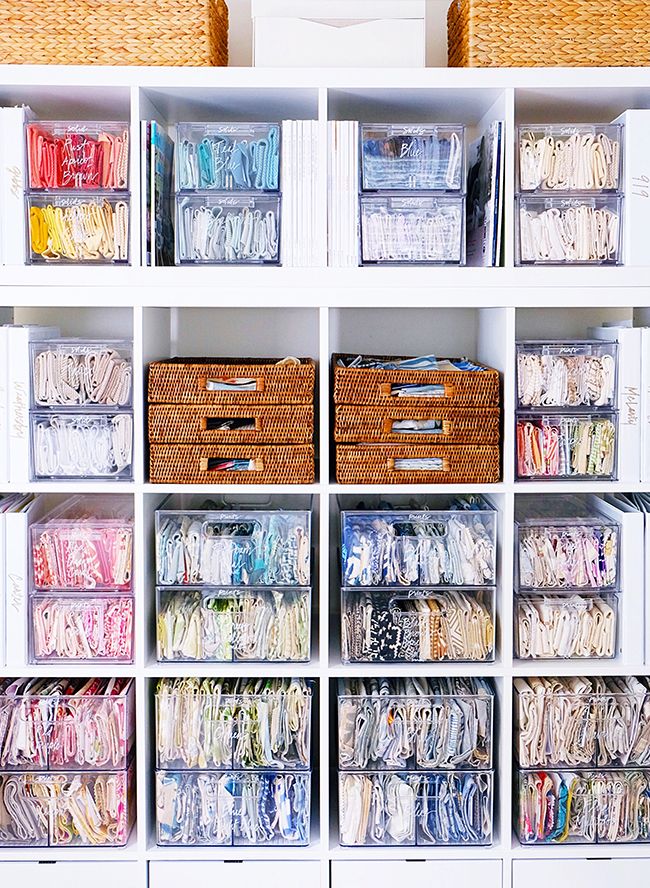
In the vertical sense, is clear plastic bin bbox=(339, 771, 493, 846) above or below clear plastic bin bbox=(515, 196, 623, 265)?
below

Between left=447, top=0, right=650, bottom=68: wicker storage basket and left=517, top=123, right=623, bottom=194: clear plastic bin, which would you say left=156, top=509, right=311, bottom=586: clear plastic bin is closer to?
left=517, top=123, right=623, bottom=194: clear plastic bin

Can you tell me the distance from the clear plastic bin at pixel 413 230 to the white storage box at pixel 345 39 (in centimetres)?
31

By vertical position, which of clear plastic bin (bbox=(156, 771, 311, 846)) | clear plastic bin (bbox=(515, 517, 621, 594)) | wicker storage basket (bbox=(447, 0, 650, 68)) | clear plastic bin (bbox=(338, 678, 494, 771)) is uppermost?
wicker storage basket (bbox=(447, 0, 650, 68))

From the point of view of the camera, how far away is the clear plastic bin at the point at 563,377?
2176 millimetres

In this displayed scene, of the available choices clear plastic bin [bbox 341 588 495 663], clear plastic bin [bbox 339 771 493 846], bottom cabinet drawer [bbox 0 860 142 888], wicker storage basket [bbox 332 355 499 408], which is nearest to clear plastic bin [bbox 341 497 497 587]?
clear plastic bin [bbox 341 588 495 663]

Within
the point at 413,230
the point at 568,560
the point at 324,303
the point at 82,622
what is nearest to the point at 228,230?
the point at 324,303

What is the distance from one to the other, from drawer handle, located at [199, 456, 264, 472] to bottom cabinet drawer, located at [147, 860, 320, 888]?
2.82 feet

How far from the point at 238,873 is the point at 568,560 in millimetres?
999

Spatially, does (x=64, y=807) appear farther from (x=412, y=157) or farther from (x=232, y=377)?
(x=412, y=157)

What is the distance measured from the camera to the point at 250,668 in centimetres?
218

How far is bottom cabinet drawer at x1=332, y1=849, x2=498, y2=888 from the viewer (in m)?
2.20

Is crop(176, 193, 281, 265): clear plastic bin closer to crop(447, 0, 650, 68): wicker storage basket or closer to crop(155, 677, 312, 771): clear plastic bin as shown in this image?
crop(447, 0, 650, 68): wicker storage basket

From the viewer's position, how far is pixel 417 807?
2207mm

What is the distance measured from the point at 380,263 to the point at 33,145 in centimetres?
78
